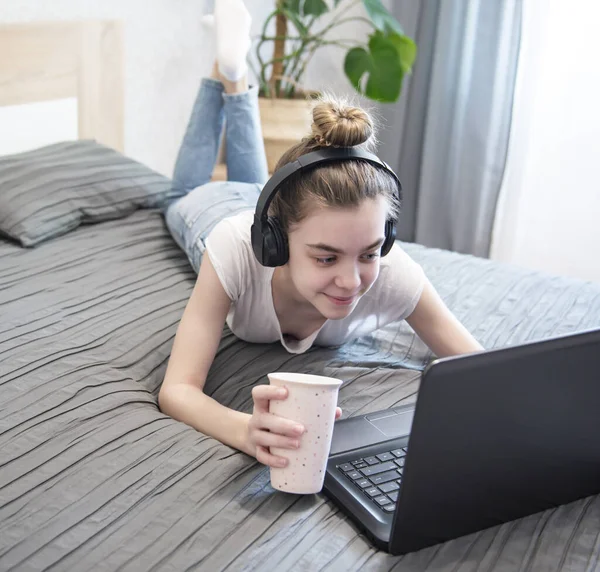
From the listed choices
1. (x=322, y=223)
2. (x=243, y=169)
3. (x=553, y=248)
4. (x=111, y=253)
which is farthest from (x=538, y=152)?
(x=322, y=223)

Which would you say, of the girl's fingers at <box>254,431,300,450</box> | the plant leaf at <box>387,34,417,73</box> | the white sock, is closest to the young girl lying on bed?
the girl's fingers at <box>254,431,300,450</box>

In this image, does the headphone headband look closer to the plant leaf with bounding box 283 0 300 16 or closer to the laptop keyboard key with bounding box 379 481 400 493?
the laptop keyboard key with bounding box 379 481 400 493

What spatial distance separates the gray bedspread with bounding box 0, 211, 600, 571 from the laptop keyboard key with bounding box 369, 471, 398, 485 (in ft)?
0.20

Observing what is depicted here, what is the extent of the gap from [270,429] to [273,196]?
0.36 metres

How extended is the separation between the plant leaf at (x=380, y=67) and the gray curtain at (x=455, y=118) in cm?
29

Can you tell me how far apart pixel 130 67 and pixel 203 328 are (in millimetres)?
1543

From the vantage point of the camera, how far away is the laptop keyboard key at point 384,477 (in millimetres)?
925

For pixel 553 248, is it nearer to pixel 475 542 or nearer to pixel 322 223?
pixel 322 223

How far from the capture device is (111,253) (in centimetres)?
169

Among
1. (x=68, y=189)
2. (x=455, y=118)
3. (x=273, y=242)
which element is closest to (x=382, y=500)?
(x=273, y=242)

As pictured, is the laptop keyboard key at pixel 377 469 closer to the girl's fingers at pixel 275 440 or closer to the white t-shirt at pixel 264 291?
the girl's fingers at pixel 275 440

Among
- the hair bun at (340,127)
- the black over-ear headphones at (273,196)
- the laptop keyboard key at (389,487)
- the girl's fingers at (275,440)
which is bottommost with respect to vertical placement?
the laptop keyboard key at (389,487)

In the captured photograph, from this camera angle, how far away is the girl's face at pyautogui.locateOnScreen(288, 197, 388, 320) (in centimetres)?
109

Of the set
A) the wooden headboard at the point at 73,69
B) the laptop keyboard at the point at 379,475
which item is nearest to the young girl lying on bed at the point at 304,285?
the laptop keyboard at the point at 379,475
